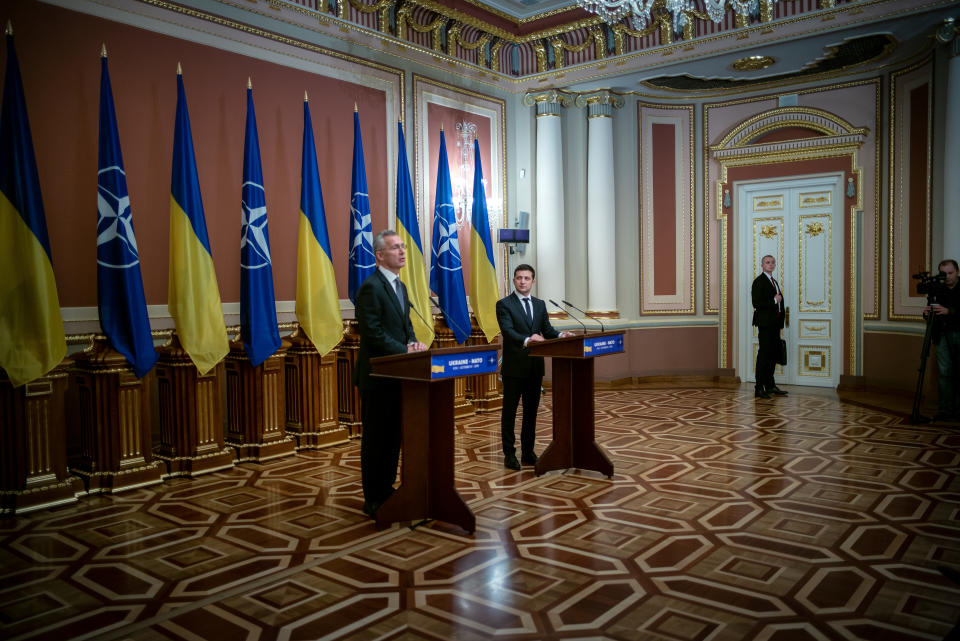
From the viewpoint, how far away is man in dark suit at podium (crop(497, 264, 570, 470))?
490cm

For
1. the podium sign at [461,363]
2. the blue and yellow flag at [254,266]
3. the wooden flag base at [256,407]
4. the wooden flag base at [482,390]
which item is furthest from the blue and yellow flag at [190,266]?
the wooden flag base at [482,390]

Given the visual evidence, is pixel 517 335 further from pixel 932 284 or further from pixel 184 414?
pixel 932 284

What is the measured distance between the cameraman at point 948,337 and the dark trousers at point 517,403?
3837mm

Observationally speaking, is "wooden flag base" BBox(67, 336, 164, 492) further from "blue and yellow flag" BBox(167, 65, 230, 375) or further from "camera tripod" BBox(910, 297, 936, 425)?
"camera tripod" BBox(910, 297, 936, 425)

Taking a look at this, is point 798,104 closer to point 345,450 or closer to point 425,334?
point 425,334

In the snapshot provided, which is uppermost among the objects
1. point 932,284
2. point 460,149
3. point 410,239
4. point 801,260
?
point 460,149

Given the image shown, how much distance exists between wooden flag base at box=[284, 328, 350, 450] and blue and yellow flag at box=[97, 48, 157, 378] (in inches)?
51.7

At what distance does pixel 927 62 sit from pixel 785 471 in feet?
17.9

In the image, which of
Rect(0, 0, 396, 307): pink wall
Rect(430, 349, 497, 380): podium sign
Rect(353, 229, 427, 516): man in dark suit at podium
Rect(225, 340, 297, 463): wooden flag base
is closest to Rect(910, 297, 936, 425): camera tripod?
Rect(430, 349, 497, 380): podium sign

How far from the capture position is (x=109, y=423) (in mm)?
4727

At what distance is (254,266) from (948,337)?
603 centimetres

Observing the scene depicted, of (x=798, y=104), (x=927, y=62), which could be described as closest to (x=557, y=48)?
(x=798, y=104)

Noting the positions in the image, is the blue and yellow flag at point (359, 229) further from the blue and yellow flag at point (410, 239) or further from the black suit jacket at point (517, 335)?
the black suit jacket at point (517, 335)

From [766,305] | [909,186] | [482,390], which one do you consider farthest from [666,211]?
[482,390]
